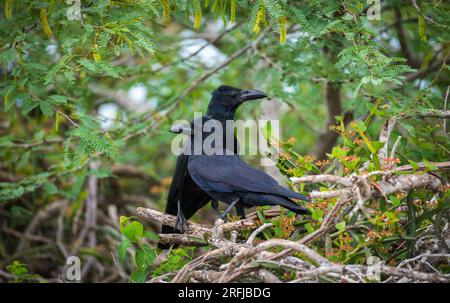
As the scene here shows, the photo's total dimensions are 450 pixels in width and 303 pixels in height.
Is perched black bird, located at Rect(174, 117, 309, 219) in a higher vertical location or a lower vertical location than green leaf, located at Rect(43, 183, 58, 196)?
higher

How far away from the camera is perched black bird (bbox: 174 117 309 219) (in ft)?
13.7

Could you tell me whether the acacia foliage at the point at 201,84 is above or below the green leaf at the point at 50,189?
above

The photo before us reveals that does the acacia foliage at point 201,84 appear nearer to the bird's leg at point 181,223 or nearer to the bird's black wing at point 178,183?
the bird's black wing at point 178,183

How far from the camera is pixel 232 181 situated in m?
4.54

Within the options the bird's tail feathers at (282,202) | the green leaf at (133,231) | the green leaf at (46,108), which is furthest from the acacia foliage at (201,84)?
the green leaf at (133,231)

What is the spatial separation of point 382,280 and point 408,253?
0.37 metres

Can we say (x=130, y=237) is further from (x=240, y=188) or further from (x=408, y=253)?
(x=408, y=253)

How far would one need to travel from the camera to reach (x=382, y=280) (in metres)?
3.49

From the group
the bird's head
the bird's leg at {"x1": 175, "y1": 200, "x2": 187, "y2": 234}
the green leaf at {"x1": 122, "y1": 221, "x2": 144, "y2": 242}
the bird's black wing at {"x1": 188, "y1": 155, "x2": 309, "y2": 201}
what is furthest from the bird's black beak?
the green leaf at {"x1": 122, "y1": 221, "x2": 144, "y2": 242}

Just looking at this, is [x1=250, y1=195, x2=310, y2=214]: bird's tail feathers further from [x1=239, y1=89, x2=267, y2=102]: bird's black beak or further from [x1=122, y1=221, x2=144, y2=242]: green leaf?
[x1=239, y1=89, x2=267, y2=102]: bird's black beak

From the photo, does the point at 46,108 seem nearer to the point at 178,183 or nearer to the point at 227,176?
the point at 178,183

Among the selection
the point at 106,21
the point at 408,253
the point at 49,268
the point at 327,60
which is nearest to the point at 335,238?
the point at 408,253

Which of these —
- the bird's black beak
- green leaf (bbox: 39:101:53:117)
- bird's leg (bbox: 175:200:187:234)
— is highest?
the bird's black beak

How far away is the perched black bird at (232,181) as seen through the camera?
164 inches
